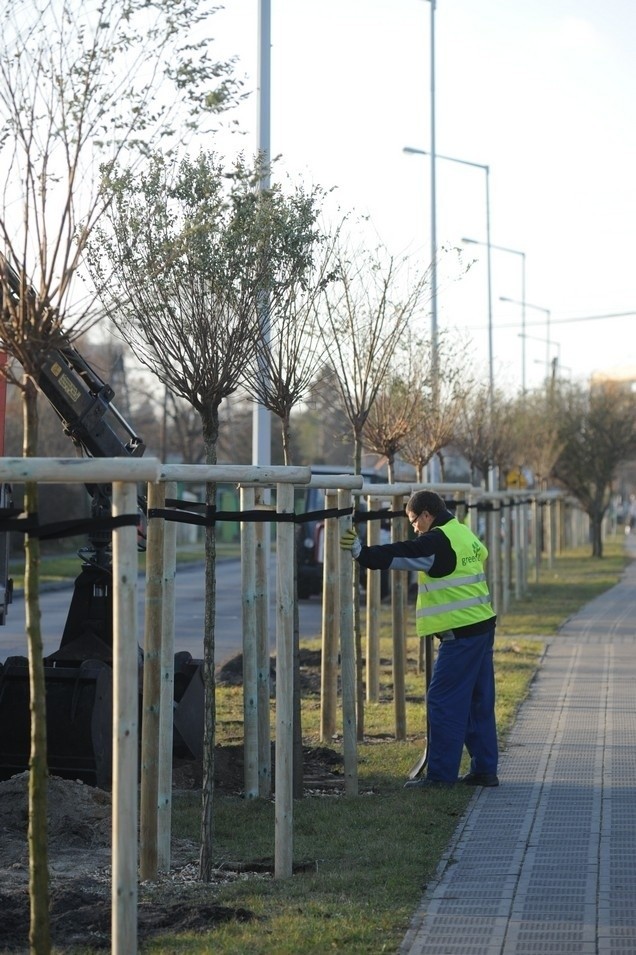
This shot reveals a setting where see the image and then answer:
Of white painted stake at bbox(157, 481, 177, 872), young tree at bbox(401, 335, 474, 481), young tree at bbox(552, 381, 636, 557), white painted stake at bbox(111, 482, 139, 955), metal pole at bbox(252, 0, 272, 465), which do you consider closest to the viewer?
white painted stake at bbox(111, 482, 139, 955)

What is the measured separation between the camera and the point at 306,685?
581 inches

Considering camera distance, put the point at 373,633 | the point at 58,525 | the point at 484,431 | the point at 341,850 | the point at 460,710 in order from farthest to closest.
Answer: the point at 484,431
the point at 373,633
the point at 460,710
the point at 341,850
the point at 58,525

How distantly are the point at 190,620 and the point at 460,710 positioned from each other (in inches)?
539

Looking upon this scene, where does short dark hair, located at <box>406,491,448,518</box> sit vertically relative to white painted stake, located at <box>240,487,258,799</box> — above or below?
above

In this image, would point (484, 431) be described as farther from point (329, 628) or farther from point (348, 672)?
point (348, 672)

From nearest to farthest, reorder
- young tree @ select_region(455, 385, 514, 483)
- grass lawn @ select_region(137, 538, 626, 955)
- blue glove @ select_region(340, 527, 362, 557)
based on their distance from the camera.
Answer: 1. grass lawn @ select_region(137, 538, 626, 955)
2. blue glove @ select_region(340, 527, 362, 557)
3. young tree @ select_region(455, 385, 514, 483)

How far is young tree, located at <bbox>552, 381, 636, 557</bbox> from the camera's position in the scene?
44406 mm

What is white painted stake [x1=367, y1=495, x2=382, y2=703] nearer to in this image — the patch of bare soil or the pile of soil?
the patch of bare soil

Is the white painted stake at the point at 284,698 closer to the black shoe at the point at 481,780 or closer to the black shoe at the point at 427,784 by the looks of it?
the black shoe at the point at 427,784

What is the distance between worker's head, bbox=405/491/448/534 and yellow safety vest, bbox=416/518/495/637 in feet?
0.30

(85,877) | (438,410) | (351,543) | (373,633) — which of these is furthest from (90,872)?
(438,410)

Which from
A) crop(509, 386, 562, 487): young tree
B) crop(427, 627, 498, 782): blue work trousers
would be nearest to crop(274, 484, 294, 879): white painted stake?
crop(427, 627, 498, 782): blue work trousers

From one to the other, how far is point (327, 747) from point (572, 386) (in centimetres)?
3806

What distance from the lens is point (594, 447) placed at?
44531mm
